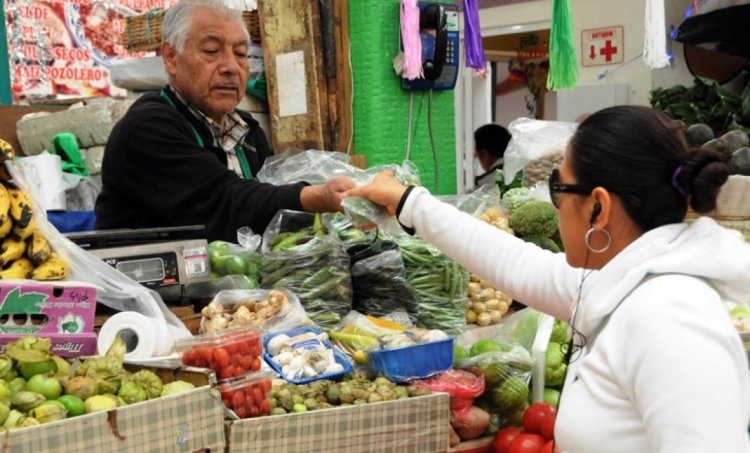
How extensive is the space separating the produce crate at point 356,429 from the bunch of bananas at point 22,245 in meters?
0.69

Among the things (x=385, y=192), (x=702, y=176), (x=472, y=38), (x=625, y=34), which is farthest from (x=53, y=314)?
(x=625, y=34)

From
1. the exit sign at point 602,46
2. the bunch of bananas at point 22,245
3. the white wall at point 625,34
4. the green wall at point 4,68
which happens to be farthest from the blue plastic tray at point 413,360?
the exit sign at point 602,46

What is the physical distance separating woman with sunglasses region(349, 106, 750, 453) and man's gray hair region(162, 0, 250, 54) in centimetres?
195

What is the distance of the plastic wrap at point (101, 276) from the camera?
91.4 inches

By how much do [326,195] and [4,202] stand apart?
3.08 ft

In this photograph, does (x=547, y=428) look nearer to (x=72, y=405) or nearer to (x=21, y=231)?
(x=72, y=405)

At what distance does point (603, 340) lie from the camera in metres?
1.58

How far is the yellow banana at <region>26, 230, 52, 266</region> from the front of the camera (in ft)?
7.45

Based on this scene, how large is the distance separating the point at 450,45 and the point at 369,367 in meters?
2.67

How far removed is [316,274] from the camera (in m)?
2.70

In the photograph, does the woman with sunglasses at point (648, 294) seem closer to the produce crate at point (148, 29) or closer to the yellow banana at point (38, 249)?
the yellow banana at point (38, 249)

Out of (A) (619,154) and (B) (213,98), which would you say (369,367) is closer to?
(A) (619,154)

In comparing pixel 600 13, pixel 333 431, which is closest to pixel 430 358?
pixel 333 431

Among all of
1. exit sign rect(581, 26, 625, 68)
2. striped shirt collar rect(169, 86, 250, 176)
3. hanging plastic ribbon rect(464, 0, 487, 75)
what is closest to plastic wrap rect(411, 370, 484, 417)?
striped shirt collar rect(169, 86, 250, 176)
